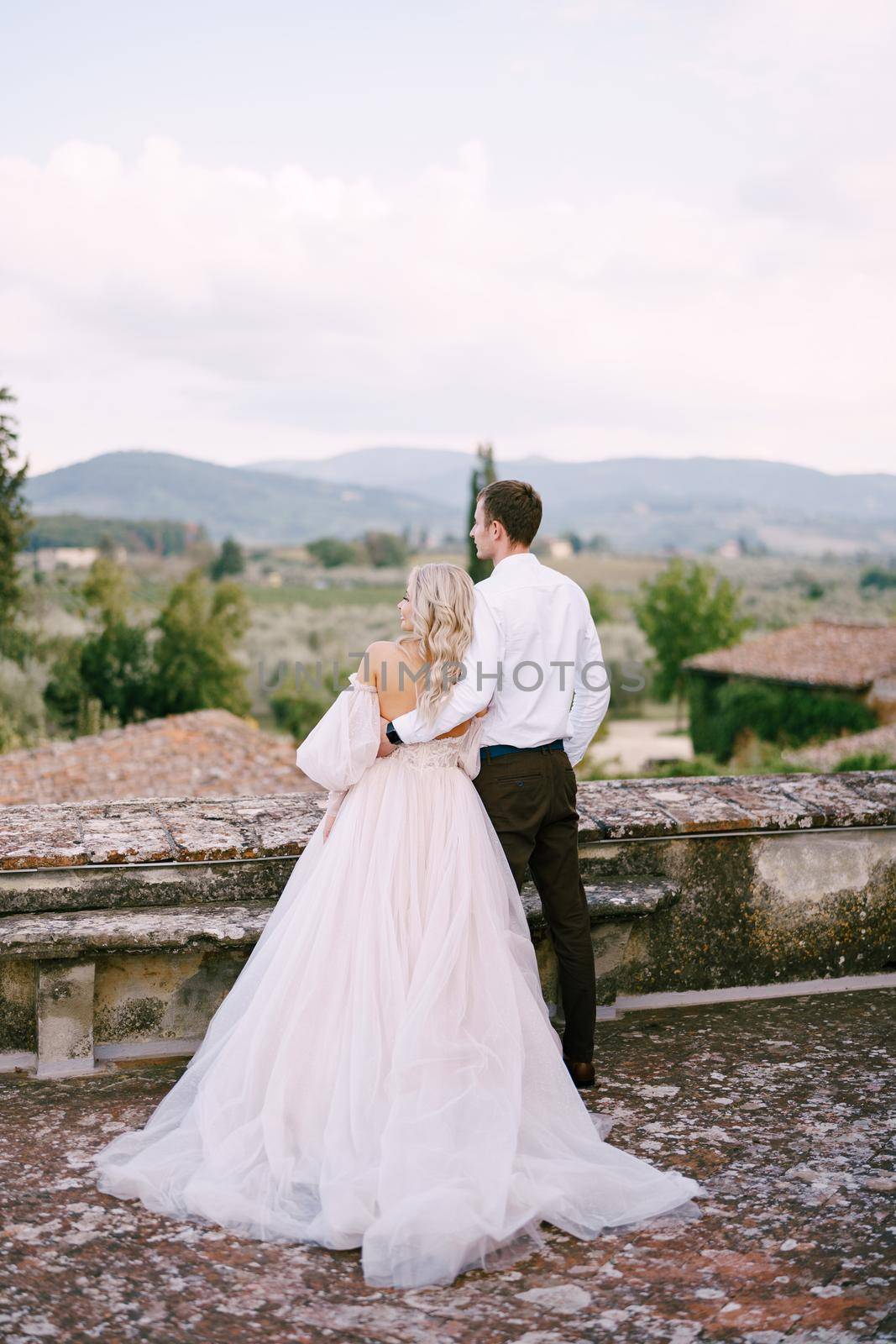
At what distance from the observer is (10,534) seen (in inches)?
1176

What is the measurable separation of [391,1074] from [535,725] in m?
0.99

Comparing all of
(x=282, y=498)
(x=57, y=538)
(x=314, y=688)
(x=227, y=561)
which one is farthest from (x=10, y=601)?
(x=282, y=498)

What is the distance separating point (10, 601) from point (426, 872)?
1183 inches

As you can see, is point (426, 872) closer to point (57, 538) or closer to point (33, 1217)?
point (33, 1217)

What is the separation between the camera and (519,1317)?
2.03m

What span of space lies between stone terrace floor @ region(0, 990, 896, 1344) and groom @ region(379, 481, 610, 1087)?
0.32 m

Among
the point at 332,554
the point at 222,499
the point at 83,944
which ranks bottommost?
the point at 83,944

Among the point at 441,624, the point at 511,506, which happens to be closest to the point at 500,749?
the point at 441,624

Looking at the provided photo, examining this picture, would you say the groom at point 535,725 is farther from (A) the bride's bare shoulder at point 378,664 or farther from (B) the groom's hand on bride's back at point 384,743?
(A) the bride's bare shoulder at point 378,664

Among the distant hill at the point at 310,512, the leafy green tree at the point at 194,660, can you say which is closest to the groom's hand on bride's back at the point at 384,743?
the leafy green tree at the point at 194,660

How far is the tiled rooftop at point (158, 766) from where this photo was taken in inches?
610

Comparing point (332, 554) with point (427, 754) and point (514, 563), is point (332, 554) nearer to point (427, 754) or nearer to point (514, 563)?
point (514, 563)

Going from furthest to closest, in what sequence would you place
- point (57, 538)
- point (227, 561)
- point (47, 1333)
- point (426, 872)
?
1. point (227, 561)
2. point (57, 538)
3. point (426, 872)
4. point (47, 1333)

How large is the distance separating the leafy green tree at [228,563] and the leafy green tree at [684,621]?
121 feet
